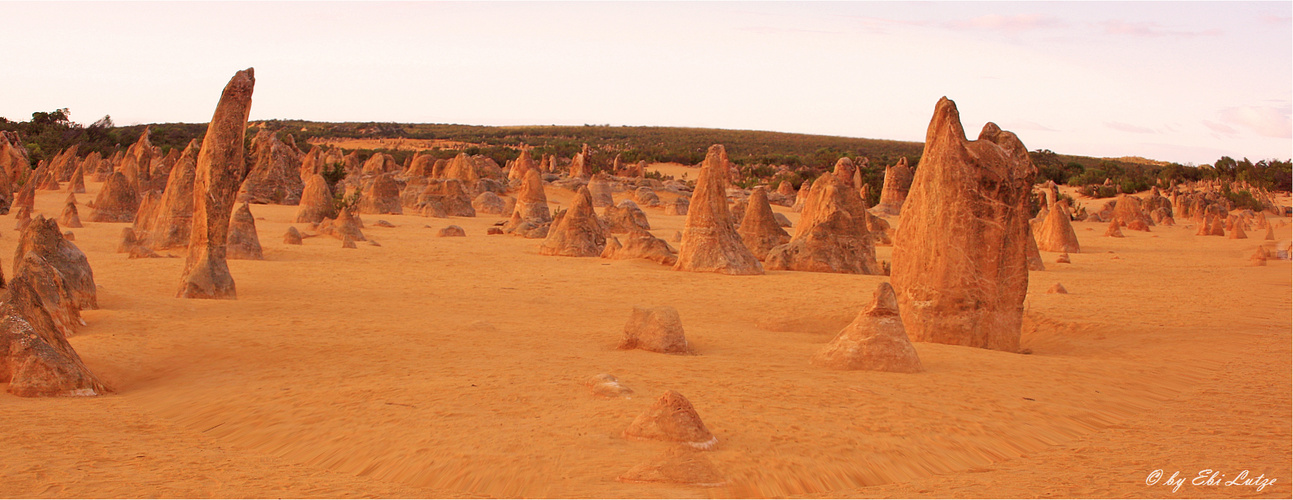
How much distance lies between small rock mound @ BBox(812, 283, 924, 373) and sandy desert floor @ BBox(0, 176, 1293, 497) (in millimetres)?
212

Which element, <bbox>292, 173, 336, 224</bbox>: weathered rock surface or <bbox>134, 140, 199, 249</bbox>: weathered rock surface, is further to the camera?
<bbox>292, 173, 336, 224</bbox>: weathered rock surface

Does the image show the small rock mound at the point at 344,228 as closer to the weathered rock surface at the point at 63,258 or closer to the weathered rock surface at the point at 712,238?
the weathered rock surface at the point at 712,238

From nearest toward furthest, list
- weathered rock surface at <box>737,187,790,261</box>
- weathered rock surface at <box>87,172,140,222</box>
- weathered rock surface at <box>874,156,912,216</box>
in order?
1. weathered rock surface at <box>737,187,790,261</box>
2. weathered rock surface at <box>87,172,140,222</box>
3. weathered rock surface at <box>874,156,912,216</box>

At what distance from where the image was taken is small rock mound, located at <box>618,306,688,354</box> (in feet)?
26.3

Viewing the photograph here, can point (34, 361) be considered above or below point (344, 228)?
above

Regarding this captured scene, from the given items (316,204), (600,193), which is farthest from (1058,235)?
(316,204)

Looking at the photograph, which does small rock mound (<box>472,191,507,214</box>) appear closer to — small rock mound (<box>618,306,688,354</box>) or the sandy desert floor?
the sandy desert floor

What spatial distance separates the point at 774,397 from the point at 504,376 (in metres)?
1.89

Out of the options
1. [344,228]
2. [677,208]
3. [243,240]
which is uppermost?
[243,240]

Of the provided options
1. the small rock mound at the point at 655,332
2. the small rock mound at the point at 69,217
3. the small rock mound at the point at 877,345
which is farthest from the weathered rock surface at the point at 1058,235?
the small rock mound at the point at 69,217

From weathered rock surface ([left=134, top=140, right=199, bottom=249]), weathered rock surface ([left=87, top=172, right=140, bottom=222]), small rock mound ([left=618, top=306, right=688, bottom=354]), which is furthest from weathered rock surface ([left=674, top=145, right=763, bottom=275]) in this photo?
weathered rock surface ([left=87, top=172, right=140, bottom=222])

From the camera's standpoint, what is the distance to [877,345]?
7258 millimetres

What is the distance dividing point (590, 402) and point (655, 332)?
229cm

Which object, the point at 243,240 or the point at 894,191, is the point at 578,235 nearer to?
the point at 243,240
